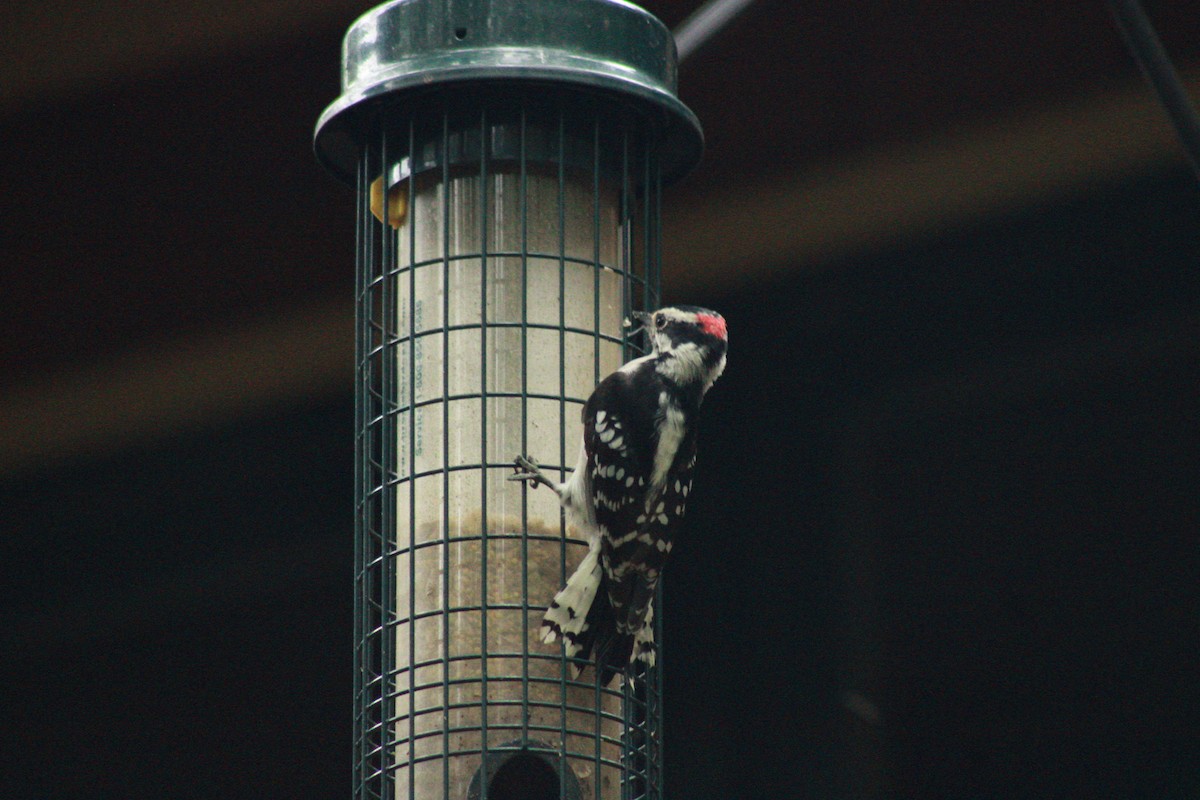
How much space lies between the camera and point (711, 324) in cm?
652

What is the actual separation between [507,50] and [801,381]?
252 inches

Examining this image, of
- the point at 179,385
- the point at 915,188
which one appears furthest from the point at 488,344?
the point at 179,385

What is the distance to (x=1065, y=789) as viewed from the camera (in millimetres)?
12773

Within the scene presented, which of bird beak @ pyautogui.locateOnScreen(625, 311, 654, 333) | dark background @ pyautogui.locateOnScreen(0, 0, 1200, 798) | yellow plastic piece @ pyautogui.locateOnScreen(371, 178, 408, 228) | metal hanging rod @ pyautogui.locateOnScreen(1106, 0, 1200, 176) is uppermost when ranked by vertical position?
dark background @ pyautogui.locateOnScreen(0, 0, 1200, 798)

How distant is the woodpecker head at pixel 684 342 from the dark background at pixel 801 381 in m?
3.81

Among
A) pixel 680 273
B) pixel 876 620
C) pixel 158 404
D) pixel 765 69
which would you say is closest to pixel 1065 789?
pixel 876 620

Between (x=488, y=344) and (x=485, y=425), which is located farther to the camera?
(x=488, y=344)

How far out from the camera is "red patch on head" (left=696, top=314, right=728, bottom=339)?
647 cm

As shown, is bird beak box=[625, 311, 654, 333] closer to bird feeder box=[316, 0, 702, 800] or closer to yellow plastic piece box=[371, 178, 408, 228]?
bird feeder box=[316, 0, 702, 800]

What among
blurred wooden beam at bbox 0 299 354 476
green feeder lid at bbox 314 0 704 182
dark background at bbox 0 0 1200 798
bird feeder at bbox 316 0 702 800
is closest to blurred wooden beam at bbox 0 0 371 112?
dark background at bbox 0 0 1200 798

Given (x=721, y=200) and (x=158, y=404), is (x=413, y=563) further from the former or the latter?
(x=158, y=404)

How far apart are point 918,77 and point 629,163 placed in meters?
4.40

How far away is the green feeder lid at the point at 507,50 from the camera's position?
19.3ft

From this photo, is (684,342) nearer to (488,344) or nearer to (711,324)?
(711,324)
